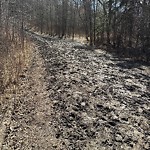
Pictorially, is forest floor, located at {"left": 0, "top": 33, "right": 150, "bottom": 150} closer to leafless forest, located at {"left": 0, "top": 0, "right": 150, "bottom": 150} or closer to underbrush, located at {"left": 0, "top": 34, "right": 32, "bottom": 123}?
leafless forest, located at {"left": 0, "top": 0, "right": 150, "bottom": 150}

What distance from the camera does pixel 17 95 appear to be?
11.4 meters

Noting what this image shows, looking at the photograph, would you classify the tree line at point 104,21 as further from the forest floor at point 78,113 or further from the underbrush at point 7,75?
the forest floor at point 78,113

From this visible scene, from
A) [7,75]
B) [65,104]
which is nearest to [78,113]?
[65,104]

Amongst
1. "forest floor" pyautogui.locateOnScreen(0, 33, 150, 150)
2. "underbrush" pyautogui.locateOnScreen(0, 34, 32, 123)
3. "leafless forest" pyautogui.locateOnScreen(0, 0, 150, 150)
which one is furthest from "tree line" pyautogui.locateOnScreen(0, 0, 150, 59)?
"forest floor" pyautogui.locateOnScreen(0, 33, 150, 150)

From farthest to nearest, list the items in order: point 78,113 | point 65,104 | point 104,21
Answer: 1. point 104,21
2. point 65,104
3. point 78,113

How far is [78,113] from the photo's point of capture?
30.1 ft

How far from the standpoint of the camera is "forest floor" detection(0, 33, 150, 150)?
742cm

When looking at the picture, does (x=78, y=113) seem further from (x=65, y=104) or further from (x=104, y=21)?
(x=104, y=21)

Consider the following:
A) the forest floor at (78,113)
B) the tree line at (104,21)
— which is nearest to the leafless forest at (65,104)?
the forest floor at (78,113)

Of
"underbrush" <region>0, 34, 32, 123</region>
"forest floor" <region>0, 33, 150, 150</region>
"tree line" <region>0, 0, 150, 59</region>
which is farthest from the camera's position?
"tree line" <region>0, 0, 150, 59</region>

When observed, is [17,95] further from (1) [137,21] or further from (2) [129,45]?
(2) [129,45]

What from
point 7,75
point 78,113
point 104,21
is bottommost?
point 78,113

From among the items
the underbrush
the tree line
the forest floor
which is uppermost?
the tree line

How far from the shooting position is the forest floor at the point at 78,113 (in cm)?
742
